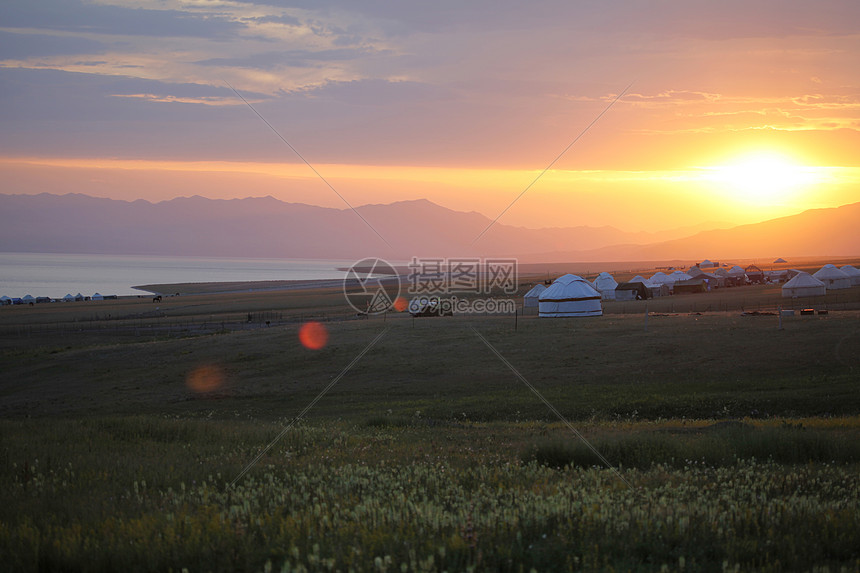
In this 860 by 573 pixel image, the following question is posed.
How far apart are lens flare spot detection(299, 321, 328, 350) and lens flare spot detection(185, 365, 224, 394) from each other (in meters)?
7.22

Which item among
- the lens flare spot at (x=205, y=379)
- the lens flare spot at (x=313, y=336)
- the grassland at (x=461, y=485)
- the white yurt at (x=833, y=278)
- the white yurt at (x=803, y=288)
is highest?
the white yurt at (x=833, y=278)

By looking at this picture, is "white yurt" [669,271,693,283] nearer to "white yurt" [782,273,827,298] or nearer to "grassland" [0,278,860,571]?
"white yurt" [782,273,827,298]

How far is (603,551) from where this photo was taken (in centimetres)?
547

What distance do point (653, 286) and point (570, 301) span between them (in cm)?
4326

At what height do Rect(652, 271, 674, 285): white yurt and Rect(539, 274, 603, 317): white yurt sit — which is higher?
Rect(652, 271, 674, 285): white yurt

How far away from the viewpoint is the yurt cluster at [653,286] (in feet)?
A: 207

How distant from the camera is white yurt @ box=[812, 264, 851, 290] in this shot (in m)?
87.3

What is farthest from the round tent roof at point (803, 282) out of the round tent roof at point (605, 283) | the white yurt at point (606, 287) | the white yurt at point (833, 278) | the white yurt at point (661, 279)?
the white yurt at point (661, 279)

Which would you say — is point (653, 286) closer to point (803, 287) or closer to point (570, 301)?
point (803, 287)

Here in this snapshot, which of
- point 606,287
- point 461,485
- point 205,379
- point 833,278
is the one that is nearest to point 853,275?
point 833,278

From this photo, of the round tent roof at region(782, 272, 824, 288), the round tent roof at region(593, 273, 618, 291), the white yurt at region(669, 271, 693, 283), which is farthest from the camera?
the white yurt at region(669, 271, 693, 283)

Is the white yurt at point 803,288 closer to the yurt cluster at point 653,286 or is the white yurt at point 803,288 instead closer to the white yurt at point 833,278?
the yurt cluster at point 653,286

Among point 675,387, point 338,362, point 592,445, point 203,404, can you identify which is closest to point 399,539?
point 592,445

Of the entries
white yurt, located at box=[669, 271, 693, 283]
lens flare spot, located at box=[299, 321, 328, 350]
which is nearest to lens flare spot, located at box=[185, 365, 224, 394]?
lens flare spot, located at box=[299, 321, 328, 350]
